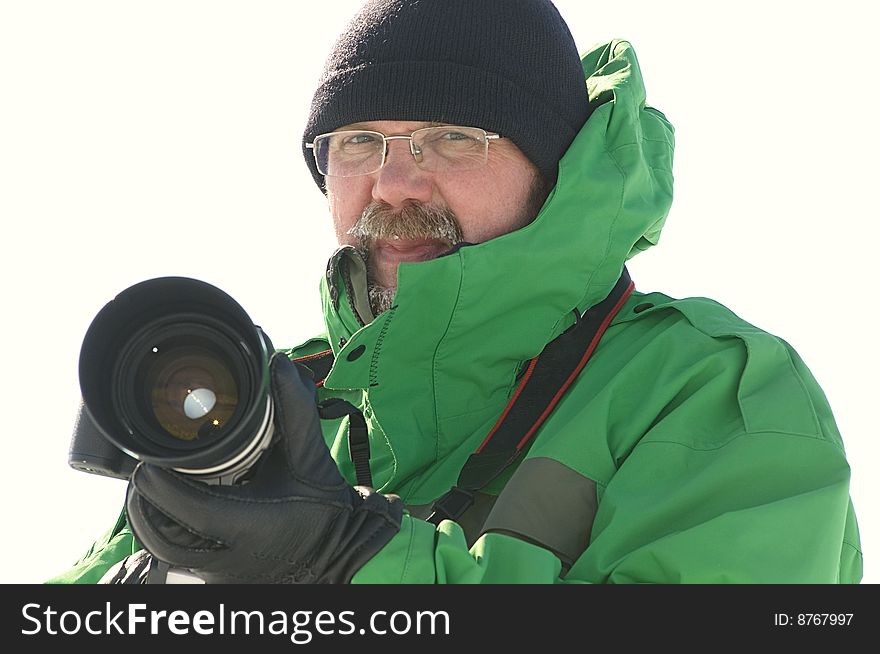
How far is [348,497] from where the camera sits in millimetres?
2484

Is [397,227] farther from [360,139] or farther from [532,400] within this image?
[532,400]

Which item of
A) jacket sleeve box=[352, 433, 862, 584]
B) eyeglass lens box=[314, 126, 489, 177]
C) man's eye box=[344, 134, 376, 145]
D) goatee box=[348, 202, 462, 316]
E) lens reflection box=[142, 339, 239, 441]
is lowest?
jacket sleeve box=[352, 433, 862, 584]

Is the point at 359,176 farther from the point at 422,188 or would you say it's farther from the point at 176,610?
the point at 176,610

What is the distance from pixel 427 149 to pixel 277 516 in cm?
162

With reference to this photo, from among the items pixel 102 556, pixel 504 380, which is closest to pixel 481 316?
pixel 504 380

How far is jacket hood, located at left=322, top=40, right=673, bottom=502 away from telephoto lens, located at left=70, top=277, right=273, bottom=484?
0.86 meters

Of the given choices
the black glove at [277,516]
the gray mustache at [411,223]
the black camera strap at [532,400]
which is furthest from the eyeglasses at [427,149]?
the black glove at [277,516]

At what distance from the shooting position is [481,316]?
3.35 meters

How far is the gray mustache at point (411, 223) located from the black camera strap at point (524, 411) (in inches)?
18.0

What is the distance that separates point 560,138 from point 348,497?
5.61 ft

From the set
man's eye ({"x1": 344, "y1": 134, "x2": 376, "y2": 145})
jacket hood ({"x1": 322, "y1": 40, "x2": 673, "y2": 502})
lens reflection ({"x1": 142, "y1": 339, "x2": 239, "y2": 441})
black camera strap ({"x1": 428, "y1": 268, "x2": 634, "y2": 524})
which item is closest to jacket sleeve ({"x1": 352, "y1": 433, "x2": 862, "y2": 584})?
black camera strap ({"x1": 428, "y1": 268, "x2": 634, "y2": 524})

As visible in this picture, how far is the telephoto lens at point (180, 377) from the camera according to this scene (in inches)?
89.4

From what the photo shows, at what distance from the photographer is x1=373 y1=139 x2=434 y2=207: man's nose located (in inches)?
142

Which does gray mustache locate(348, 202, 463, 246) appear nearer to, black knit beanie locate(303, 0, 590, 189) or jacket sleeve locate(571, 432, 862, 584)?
black knit beanie locate(303, 0, 590, 189)
